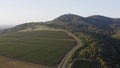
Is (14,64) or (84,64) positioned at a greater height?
(14,64)

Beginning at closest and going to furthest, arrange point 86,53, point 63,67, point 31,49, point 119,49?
point 63,67
point 86,53
point 31,49
point 119,49

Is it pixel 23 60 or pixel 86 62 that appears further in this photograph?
pixel 23 60

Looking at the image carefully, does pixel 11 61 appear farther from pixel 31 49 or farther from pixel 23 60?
pixel 31 49

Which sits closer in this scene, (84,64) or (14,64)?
(84,64)

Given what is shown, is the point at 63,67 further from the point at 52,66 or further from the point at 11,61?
the point at 11,61

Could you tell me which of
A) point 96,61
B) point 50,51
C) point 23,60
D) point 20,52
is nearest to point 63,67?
point 96,61

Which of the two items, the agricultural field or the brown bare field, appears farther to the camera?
the brown bare field

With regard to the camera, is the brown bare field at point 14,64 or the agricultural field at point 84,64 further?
the brown bare field at point 14,64

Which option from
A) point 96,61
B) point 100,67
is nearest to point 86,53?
point 96,61

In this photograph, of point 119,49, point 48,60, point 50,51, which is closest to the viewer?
point 48,60
